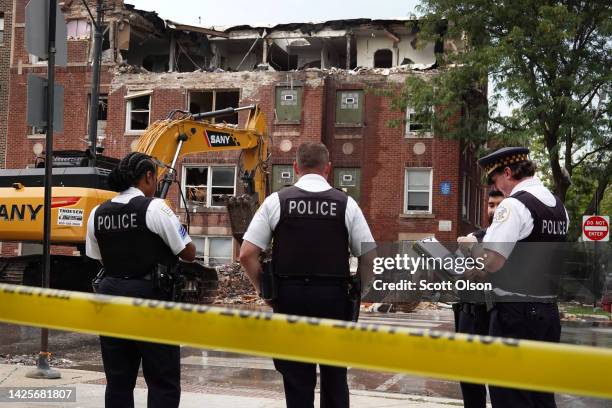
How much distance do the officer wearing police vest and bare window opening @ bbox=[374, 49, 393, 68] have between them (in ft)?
104

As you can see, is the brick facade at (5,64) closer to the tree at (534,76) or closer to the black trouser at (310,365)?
the tree at (534,76)

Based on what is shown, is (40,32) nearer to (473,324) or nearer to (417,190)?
(473,324)

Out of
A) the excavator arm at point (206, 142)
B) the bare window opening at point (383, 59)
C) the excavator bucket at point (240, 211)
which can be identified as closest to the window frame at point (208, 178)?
the bare window opening at point (383, 59)

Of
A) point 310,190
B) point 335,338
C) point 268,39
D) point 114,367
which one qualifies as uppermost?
point 268,39

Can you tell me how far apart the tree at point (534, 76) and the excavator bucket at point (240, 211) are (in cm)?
1002

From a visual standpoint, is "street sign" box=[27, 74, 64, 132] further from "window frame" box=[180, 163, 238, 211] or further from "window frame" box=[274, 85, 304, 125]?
"window frame" box=[180, 163, 238, 211]

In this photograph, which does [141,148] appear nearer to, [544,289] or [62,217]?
[62,217]

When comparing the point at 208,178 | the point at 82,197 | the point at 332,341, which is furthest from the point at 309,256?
the point at 208,178

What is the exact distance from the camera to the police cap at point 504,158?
5.46 metres

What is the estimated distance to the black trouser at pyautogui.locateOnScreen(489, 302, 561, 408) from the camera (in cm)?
502

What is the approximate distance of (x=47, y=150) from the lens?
29.1 feet

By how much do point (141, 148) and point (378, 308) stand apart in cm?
757

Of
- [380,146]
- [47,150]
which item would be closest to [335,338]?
[47,150]

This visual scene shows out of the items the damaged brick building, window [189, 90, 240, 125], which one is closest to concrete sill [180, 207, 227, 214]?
the damaged brick building
